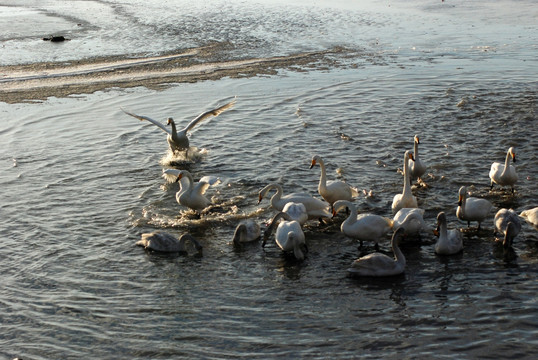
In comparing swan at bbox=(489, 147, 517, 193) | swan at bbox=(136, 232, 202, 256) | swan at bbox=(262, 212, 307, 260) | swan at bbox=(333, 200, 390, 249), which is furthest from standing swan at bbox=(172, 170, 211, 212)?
swan at bbox=(489, 147, 517, 193)

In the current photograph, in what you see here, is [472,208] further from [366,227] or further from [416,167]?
[416,167]

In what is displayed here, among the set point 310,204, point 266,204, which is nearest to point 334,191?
point 310,204

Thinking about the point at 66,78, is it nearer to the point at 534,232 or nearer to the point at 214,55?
the point at 214,55

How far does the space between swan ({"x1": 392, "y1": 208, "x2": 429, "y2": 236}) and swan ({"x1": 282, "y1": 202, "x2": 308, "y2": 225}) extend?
149cm

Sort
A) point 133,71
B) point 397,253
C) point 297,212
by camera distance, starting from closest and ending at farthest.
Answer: point 397,253 → point 297,212 → point 133,71

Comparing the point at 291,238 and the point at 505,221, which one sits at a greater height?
the point at 505,221

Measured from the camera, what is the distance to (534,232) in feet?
36.9

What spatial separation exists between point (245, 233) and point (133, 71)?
1549cm

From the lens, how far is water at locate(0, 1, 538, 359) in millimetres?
8680

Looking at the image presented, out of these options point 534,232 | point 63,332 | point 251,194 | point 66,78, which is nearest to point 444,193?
point 534,232

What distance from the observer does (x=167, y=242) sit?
11094 millimetres

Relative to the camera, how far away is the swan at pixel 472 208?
11250 mm

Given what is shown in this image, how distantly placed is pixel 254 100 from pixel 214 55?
7.11 meters

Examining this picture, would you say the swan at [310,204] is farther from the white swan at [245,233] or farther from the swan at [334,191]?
the white swan at [245,233]
